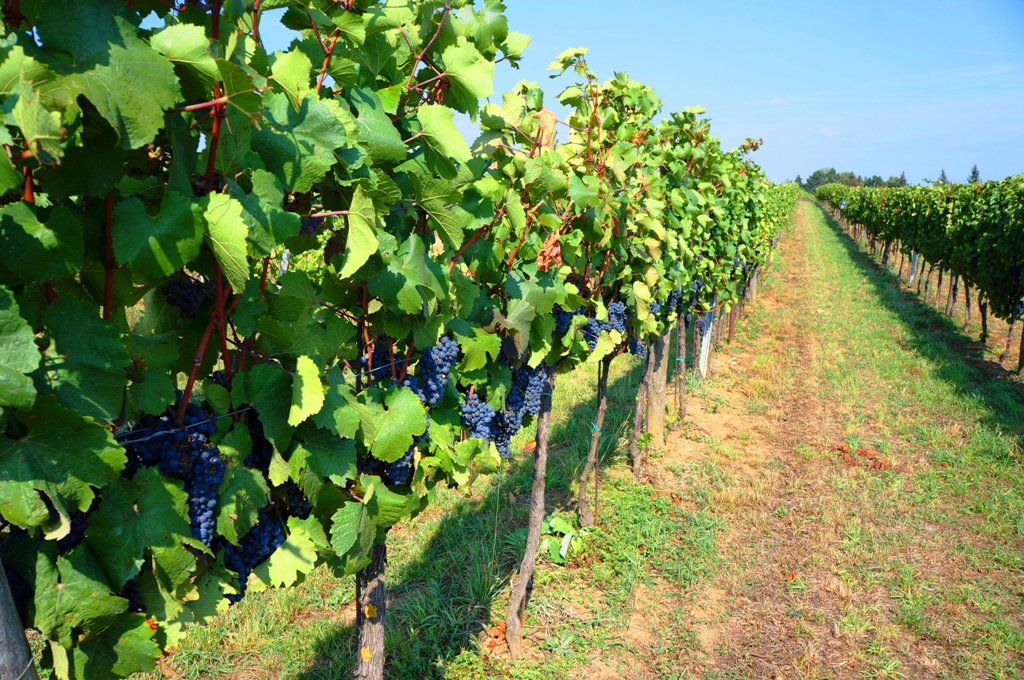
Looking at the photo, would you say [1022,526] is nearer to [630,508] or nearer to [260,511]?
[630,508]

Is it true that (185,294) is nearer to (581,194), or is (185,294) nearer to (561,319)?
(581,194)

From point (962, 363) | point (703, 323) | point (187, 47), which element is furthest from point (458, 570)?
point (962, 363)

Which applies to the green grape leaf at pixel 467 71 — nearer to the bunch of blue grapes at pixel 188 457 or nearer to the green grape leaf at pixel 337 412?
the green grape leaf at pixel 337 412

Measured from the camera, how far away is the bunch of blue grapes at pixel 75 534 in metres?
1.27

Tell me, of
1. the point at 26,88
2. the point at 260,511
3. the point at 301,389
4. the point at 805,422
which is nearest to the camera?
the point at 26,88

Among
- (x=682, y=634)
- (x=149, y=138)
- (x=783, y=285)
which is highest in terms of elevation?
(x=149, y=138)

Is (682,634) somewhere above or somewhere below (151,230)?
below

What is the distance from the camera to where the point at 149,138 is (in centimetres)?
107

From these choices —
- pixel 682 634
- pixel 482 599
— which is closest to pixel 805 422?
pixel 682 634

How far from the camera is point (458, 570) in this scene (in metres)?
4.68

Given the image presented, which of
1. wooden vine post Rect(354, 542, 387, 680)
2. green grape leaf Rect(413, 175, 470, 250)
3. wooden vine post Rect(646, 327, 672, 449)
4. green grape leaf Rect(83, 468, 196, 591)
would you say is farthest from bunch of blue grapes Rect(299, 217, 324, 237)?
wooden vine post Rect(646, 327, 672, 449)

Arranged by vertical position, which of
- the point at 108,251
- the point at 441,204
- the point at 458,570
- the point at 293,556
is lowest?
the point at 458,570

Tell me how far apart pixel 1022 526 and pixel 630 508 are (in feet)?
11.1

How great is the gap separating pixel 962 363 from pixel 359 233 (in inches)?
464
